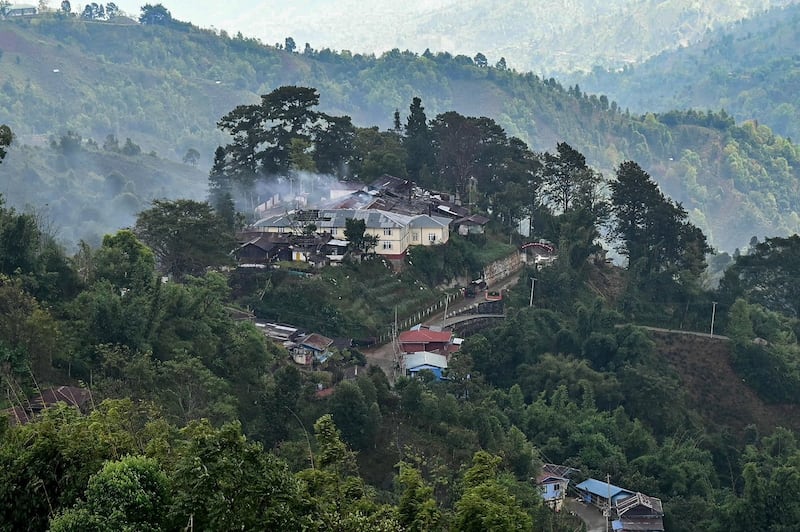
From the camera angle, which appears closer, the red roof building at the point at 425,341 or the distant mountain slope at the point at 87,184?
the red roof building at the point at 425,341

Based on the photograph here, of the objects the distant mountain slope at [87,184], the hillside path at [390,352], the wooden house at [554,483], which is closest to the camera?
the wooden house at [554,483]

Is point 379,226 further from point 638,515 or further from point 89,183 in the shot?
point 89,183

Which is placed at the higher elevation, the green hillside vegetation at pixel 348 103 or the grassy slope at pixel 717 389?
the green hillside vegetation at pixel 348 103

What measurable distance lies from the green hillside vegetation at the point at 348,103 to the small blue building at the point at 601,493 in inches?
3599

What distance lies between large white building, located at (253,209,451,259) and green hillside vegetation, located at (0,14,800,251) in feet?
249

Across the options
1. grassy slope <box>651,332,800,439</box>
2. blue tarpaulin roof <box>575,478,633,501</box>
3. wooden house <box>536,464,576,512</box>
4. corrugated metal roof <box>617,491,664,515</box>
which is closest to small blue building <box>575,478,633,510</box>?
blue tarpaulin roof <box>575,478,633,501</box>

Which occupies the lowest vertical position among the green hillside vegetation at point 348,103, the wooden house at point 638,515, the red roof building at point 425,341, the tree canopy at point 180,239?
the wooden house at point 638,515

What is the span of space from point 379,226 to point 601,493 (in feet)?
49.5

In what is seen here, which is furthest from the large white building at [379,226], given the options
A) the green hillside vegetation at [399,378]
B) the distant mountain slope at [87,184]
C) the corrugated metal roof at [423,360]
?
the distant mountain slope at [87,184]

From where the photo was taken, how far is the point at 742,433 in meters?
38.1

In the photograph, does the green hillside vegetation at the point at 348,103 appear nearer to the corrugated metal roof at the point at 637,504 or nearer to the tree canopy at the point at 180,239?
the tree canopy at the point at 180,239

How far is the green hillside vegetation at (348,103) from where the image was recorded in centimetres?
12938

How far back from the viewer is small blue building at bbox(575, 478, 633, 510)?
98.9 feet

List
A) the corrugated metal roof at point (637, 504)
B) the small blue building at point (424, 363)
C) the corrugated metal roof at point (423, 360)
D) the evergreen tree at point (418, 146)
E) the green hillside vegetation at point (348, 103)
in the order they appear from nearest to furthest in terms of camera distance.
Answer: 1. the corrugated metal roof at point (637, 504)
2. the small blue building at point (424, 363)
3. the corrugated metal roof at point (423, 360)
4. the evergreen tree at point (418, 146)
5. the green hillside vegetation at point (348, 103)
